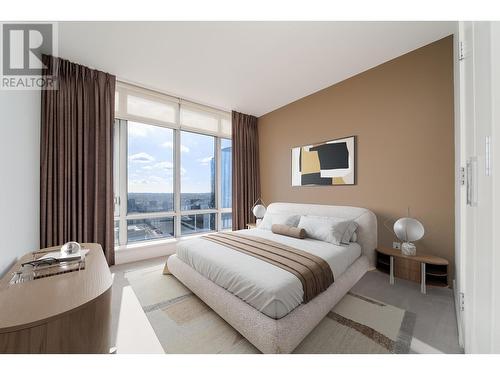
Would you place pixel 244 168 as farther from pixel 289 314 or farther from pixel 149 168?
pixel 289 314

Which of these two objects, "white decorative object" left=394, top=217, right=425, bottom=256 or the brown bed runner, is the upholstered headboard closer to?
"white decorative object" left=394, top=217, right=425, bottom=256

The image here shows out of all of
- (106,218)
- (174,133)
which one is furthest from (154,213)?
(174,133)

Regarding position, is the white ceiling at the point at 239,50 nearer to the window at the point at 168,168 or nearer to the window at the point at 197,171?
the window at the point at 168,168

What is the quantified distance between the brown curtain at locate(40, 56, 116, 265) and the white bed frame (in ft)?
4.39

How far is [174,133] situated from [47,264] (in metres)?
2.82

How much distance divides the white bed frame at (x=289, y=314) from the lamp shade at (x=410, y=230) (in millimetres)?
414

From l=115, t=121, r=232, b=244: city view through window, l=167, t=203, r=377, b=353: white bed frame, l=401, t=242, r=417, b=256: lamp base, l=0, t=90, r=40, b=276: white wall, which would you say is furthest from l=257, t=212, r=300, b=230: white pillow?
l=0, t=90, r=40, b=276: white wall

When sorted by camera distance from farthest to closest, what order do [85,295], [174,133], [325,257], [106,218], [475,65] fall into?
[174,133]
[106,218]
[325,257]
[85,295]
[475,65]

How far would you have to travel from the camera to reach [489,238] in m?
0.65

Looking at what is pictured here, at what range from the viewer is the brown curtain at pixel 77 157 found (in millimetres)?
2383

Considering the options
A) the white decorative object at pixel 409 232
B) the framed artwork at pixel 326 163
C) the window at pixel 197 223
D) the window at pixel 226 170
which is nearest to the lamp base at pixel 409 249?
the white decorative object at pixel 409 232

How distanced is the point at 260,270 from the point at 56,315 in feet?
3.93
